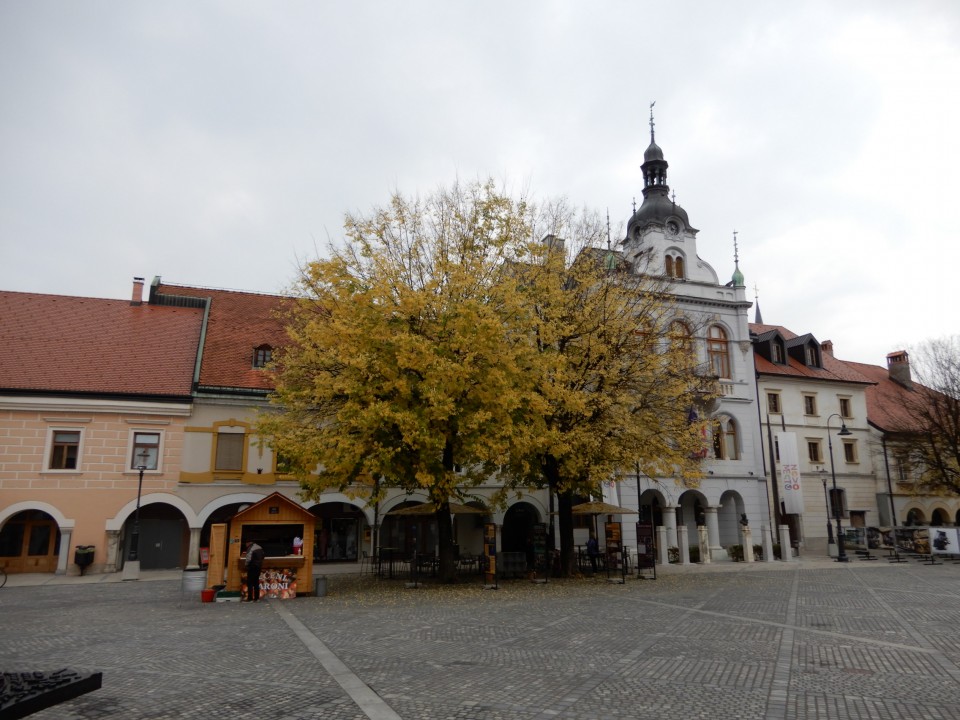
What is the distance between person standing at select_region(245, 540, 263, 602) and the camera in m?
18.0

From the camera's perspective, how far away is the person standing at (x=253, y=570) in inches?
711

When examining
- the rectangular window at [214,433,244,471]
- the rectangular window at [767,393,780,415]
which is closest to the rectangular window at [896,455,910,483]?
the rectangular window at [767,393,780,415]

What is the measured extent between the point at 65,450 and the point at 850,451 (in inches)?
1729

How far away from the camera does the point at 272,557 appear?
1900cm

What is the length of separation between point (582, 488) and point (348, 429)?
26.7 ft

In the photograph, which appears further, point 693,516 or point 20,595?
point 693,516

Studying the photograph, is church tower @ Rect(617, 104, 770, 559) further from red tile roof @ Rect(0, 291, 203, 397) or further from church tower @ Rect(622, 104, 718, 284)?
red tile roof @ Rect(0, 291, 203, 397)

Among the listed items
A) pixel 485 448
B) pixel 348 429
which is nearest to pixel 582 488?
pixel 485 448

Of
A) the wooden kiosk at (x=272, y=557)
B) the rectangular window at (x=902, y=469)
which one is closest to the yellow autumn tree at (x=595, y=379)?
the wooden kiosk at (x=272, y=557)

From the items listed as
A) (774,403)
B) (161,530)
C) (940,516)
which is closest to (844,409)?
(774,403)

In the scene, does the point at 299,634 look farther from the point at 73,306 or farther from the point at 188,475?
the point at 73,306

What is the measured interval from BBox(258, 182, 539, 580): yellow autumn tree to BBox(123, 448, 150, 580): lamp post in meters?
7.51

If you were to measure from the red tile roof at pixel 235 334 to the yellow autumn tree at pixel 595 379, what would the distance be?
11.6 meters

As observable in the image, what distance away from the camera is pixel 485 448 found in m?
19.8
